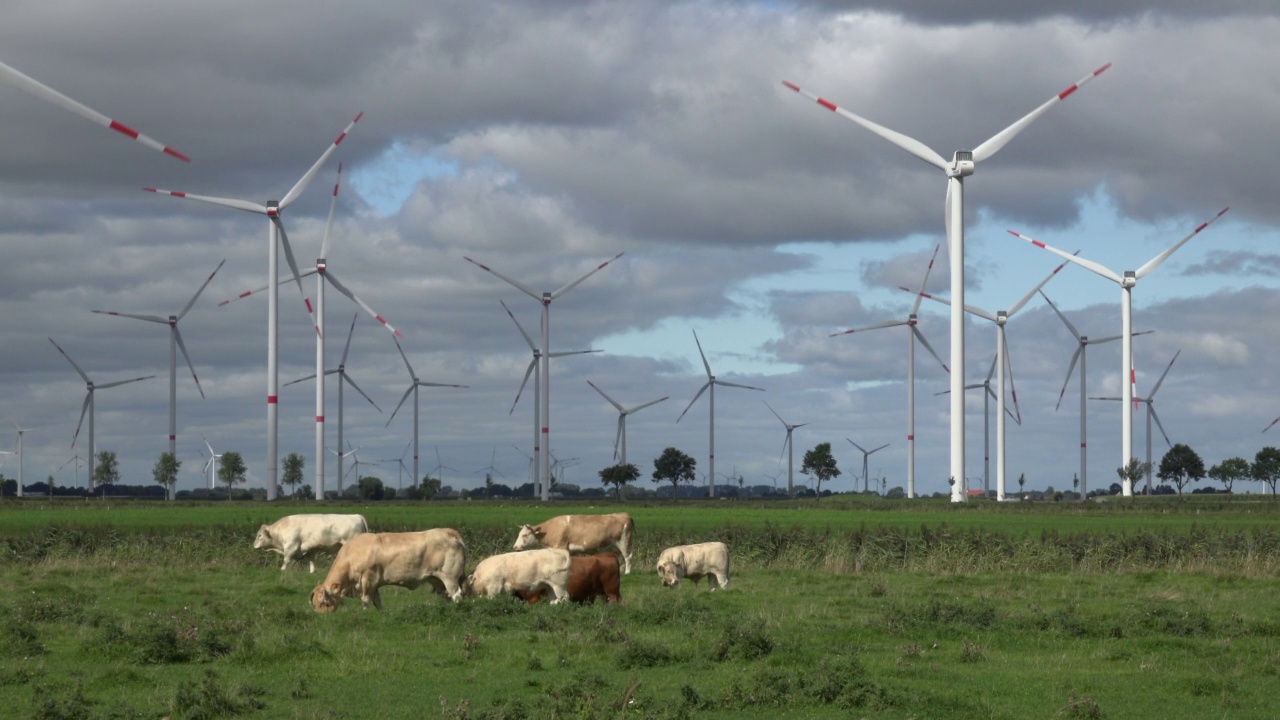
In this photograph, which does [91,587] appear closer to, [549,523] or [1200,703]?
[549,523]

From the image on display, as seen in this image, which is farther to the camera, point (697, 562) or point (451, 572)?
point (697, 562)

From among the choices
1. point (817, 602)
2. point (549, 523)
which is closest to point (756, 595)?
point (817, 602)

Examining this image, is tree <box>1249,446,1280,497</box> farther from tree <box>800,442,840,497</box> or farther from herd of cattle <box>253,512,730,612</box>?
herd of cattle <box>253,512,730,612</box>

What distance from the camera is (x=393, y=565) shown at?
2464 cm

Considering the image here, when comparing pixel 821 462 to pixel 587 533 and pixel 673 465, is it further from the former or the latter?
pixel 587 533

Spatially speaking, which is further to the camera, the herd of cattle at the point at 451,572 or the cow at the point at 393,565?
the cow at the point at 393,565

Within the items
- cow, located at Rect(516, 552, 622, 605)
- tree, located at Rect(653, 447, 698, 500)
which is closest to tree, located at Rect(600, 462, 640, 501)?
tree, located at Rect(653, 447, 698, 500)

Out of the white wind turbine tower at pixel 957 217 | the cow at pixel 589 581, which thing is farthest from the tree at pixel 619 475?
the cow at pixel 589 581

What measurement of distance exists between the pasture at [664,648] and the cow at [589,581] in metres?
0.53

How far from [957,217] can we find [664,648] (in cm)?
7349

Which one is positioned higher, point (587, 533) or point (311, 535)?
point (587, 533)

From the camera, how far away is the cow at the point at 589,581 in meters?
24.6

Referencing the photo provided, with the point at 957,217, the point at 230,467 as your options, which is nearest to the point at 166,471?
the point at 230,467

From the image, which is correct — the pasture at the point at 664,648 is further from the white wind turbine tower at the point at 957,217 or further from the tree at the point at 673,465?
the tree at the point at 673,465
